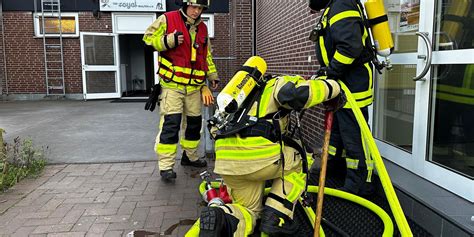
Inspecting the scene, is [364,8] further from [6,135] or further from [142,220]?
[6,135]

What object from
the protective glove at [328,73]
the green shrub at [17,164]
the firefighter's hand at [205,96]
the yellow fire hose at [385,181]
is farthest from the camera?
the firefighter's hand at [205,96]

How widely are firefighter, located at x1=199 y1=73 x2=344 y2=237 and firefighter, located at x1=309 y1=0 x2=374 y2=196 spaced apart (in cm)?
69

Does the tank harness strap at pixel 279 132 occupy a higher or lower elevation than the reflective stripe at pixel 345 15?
lower

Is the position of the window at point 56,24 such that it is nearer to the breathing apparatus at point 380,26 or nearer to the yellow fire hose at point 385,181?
the breathing apparatus at point 380,26

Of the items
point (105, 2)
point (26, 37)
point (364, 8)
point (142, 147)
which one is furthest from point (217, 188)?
point (26, 37)

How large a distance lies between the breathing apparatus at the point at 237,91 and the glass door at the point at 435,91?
1.34 metres

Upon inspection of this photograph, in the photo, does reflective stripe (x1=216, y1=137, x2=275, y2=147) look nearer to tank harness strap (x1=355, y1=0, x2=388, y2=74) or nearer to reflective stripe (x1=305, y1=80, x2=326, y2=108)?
reflective stripe (x1=305, y1=80, x2=326, y2=108)

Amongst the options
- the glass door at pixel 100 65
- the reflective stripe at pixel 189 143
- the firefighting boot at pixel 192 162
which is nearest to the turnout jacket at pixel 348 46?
the reflective stripe at pixel 189 143

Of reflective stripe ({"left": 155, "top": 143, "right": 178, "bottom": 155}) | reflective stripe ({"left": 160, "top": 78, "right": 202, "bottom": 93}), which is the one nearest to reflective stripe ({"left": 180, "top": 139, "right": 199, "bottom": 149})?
reflective stripe ({"left": 155, "top": 143, "right": 178, "bottom": 155})

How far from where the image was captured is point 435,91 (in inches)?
120

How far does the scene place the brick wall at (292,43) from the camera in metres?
4.93

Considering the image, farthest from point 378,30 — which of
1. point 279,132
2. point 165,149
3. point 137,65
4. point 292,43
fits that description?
point 137,65

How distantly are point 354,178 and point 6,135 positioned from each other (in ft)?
19.8

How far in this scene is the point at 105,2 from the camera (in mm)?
13250
